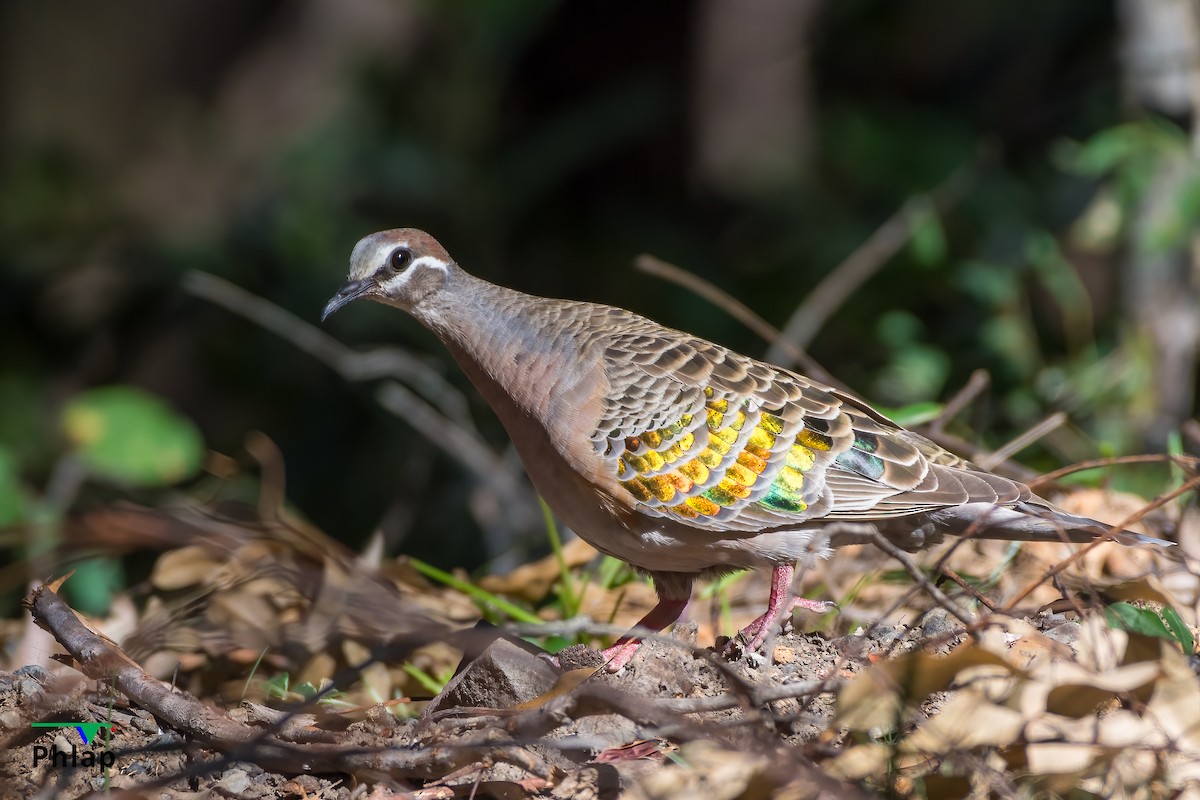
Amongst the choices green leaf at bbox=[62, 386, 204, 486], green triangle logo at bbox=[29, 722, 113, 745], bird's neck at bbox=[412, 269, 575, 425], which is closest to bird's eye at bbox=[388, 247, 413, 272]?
bird's neck at bbox=[412, 269, 575, 425]

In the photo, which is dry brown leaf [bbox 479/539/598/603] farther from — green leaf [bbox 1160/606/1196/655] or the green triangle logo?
green leaf [bbox 1160/606/1196/655]

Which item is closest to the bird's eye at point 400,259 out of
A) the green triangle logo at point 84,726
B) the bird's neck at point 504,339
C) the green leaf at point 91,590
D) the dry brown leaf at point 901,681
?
the bird's neck at point 504,339

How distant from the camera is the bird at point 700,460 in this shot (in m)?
3.27

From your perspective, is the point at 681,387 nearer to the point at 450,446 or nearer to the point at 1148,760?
the point at 1148,760

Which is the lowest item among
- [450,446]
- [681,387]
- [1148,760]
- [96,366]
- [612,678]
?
[96,366]

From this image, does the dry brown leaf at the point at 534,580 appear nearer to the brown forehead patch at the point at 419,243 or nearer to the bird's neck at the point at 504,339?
the bird's neck at the point at 504,339

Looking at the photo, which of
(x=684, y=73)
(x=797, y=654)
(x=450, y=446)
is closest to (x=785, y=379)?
(x=797, y=654)

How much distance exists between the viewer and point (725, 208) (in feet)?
30.0

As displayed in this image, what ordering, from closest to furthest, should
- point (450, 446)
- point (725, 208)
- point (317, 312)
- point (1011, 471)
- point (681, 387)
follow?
point (681, 387)
point (1011, 471)
point (450, 446)
point (317, 312)
point (725, 208)

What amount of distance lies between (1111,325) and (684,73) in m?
4.54

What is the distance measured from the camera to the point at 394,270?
378 centimetres

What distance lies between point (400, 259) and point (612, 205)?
4.93 m

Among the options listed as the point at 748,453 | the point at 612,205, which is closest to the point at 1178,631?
the point at 748,453

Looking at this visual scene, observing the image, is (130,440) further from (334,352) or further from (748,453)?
(748,453)
